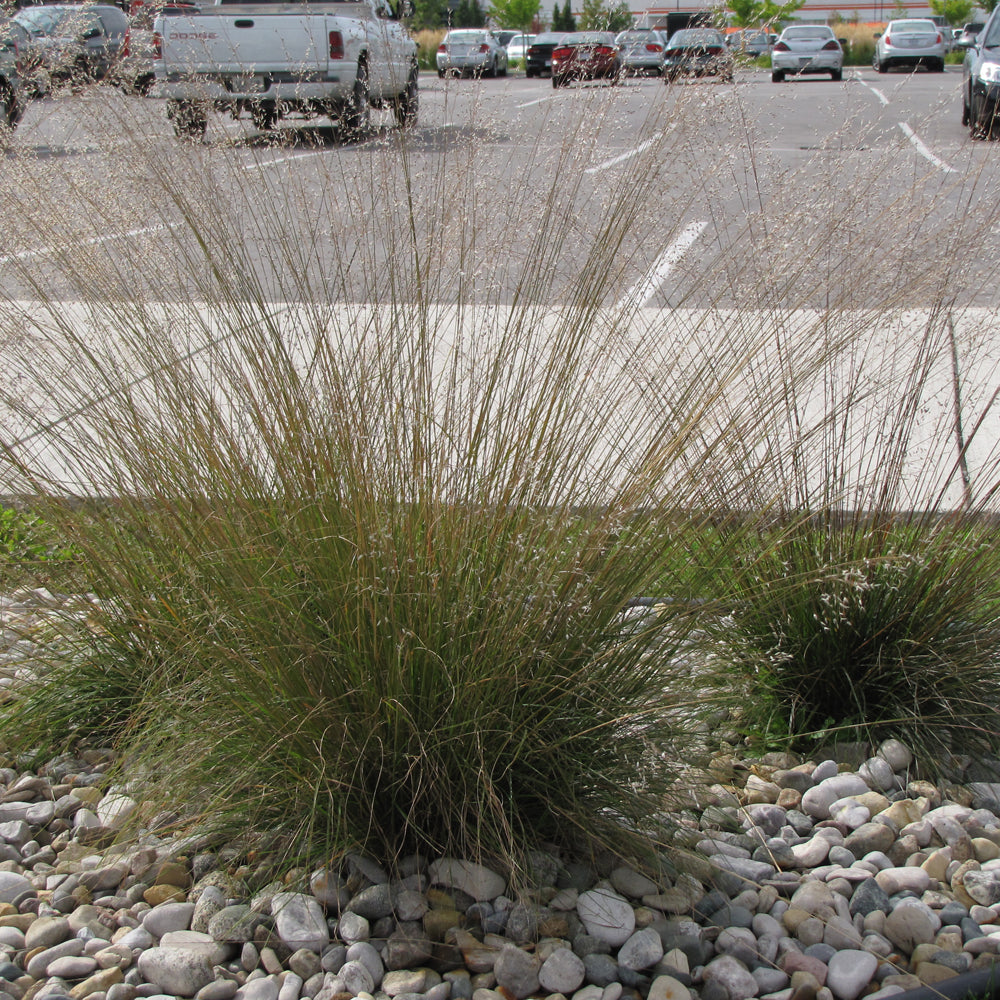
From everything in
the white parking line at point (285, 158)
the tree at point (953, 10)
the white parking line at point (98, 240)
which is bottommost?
the tree at point (953, 10)

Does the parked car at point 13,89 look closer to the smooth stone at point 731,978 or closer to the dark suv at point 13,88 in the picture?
the dark suv at point 13,88

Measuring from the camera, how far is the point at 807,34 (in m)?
31.4

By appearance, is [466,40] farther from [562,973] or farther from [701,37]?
[562,973]

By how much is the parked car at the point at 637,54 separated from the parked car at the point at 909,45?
32.0 meters

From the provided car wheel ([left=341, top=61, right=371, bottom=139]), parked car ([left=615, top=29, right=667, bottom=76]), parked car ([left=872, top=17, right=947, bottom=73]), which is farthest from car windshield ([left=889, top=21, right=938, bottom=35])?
parked car ([left=615, top=29, right=667, bottom=76])

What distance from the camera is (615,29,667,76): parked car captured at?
2377 millimetres

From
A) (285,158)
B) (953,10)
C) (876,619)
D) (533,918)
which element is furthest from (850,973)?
(953,10)

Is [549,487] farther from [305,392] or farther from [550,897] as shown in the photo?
[550,897]

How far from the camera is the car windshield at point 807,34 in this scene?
2964 cm

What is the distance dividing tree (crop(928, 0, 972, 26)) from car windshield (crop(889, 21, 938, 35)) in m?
19.1

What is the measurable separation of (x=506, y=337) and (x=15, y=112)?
1462 mm

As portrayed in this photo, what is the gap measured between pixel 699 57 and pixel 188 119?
1.23 m

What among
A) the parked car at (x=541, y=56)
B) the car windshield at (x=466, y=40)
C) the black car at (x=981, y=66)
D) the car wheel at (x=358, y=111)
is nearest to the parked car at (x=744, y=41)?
the car windshield at (x=466, y=40)

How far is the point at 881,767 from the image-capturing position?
227 centimetres
